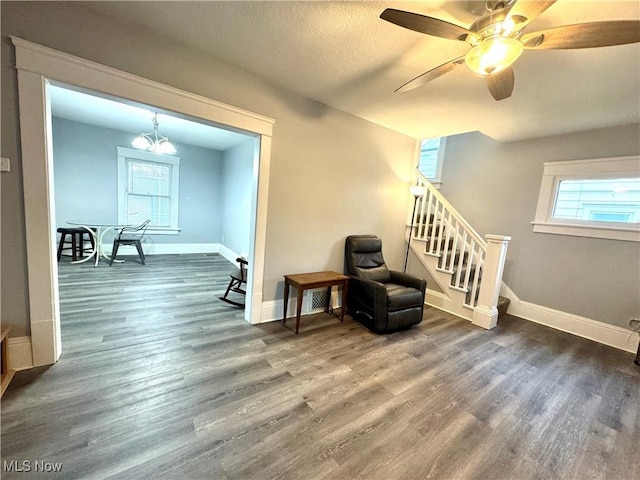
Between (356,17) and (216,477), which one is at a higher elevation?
(356,17)

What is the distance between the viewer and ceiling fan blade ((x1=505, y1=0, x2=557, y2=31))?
3.66 feet

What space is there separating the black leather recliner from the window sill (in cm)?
198

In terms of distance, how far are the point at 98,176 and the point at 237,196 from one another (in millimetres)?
2693

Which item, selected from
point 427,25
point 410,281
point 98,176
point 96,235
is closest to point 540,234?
point 410,281

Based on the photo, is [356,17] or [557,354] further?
[557,354]

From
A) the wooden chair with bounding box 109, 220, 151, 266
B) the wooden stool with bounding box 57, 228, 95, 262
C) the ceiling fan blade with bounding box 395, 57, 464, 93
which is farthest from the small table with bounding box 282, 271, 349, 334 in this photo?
the wooden stool with bounding box 57, 228, 95, 262

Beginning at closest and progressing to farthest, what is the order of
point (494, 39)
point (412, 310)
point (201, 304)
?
point (494, 39)
point (412, 310)
point (201, 304)

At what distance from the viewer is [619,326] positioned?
2.90 m

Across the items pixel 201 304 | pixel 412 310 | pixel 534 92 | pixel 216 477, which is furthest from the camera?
pixel 201 304

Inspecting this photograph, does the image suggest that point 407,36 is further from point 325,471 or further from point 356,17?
point 325,471

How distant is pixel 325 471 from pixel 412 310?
1.92 meters

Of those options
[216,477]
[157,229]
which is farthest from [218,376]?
[157,229]

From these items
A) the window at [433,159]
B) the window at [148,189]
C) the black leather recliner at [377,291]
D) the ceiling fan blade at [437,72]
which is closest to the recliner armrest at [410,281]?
the black leather recliner at [377,291]

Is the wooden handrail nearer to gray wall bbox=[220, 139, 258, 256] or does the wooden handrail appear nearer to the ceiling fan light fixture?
the ceiling fan light fixture
